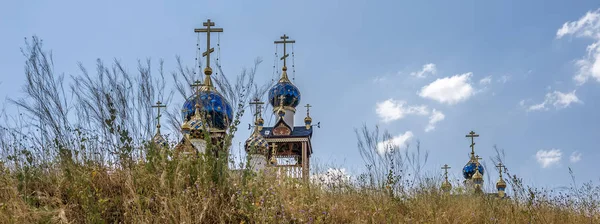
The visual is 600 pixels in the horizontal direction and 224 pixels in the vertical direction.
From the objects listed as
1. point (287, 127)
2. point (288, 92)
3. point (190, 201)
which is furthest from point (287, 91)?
point (190, 201)

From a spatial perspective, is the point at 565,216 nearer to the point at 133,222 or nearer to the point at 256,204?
the point at 256,204

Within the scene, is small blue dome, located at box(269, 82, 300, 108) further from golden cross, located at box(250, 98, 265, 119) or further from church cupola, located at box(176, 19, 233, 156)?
golden cross, located at box(250, 98, 265, 119)

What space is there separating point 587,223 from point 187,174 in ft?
13.1

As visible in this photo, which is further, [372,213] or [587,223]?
[587,223]

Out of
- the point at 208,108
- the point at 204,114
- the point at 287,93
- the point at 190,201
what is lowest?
the point at 190,201

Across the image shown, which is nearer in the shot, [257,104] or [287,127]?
[257,104]

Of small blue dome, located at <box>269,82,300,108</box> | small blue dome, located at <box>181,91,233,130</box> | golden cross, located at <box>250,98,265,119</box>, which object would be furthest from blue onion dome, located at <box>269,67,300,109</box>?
golden cross, located at <box>250,98,265,119</box>

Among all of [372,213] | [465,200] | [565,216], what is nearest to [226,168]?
[372,213]

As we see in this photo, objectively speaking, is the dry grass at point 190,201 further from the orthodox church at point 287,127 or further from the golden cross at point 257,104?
the orthodox church at point 287,127

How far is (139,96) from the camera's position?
5.16m

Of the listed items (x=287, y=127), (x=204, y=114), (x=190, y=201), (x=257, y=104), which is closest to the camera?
(x=190, y=201)

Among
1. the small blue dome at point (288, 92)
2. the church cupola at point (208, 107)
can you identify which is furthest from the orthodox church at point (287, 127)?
the church cupola at point (208, 107)

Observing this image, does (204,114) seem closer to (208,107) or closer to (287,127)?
(208,107)

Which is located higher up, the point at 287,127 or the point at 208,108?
the point at 287,127
